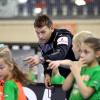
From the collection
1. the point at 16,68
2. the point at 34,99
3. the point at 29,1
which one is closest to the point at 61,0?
the point at 29,1

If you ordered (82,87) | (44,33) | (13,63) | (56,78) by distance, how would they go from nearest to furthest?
(82,87) → (13,63) → (44,33) → (56,78)

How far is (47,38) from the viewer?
3213 mm

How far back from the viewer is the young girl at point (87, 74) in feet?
7.50

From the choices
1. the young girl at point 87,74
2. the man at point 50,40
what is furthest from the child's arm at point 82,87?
the man at point 50,40

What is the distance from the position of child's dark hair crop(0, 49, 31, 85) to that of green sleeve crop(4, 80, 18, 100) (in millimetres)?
75

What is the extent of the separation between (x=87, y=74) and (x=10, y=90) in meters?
0.46

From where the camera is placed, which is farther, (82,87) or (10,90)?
(10,90)

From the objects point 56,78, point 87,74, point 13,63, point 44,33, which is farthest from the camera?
point 56,78

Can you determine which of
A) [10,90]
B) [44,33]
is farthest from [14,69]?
[44,33]

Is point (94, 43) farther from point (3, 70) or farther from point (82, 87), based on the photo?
point (3, 70)

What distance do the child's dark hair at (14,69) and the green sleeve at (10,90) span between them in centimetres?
7

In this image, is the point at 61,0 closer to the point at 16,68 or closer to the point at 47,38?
the point at 47,38

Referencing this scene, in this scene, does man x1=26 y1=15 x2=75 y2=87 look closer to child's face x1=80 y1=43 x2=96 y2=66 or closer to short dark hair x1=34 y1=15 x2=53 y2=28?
short dark hair x1=34 y1=15 x2=53 y2=28

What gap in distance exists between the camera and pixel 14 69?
2.48 m
